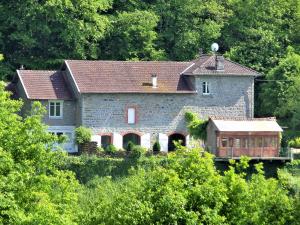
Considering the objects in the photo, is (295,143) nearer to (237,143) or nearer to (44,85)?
(237,143)

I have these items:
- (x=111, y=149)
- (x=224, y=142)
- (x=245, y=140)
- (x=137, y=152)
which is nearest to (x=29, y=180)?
(x=137, y=152)

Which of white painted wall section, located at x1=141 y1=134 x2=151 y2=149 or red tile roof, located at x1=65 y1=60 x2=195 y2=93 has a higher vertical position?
red tile roof, located at x1=65 y1=60 x2=195 y2=93

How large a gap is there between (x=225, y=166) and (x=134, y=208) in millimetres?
22642

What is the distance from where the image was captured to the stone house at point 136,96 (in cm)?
5884

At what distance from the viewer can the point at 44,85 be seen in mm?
59281

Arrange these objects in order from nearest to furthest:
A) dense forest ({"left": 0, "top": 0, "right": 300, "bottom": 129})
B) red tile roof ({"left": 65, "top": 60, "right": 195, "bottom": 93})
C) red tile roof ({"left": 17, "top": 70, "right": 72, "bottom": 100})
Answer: red tile roof ({"left": 17, "top": 70, "right": 72, "bottom": 100}) < red tile roof ({"left": 65, "top": 60, "right": 195, "bottom": 93}) < dense forest ({"left": 0, "top": 0, "right": 300, "bottom": 129})

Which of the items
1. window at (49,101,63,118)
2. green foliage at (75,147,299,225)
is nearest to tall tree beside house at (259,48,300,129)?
window at (49,101,63,118)

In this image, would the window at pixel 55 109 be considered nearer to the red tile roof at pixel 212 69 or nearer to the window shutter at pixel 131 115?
the window shutter at pixel 131 115

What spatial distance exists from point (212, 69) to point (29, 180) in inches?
1155

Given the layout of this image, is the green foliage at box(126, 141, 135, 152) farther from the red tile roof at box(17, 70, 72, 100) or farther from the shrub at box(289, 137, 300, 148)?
the shrub at box(289, 137, 300, 148)

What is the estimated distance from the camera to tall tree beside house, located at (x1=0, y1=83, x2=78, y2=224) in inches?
1216

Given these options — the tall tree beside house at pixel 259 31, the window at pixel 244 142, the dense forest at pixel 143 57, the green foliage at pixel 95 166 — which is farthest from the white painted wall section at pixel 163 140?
the tall tree beside house at pixel 259 31

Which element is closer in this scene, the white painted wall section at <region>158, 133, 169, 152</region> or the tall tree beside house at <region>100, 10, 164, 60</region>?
the white painted wall section at <region>158, 133, 169, 152</region>

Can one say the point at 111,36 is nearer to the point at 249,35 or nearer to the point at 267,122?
the point at 249,35
